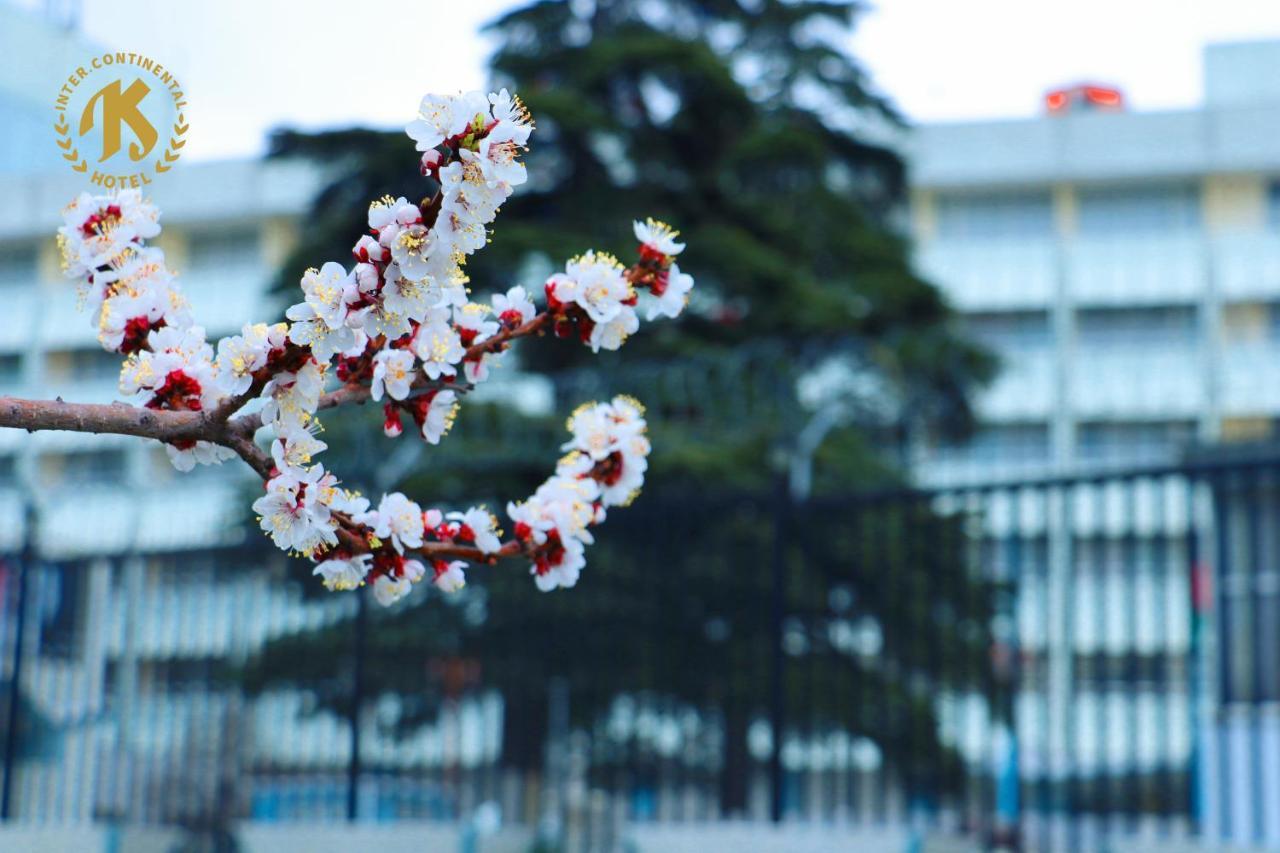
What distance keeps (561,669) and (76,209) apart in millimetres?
3975

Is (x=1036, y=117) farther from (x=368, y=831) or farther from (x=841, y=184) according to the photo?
(x=368, y=831)

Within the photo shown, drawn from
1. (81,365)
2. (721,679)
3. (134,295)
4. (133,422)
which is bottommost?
(721,679)

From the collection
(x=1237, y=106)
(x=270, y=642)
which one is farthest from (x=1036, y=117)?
(x=270, y=642)

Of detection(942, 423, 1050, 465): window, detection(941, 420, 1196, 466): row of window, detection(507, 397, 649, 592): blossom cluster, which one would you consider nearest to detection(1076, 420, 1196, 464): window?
detection(941, 420, 1196, 466): row of window

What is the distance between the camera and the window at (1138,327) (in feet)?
131

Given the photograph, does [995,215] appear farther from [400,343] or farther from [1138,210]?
[400,343]

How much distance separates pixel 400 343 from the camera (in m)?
2.93

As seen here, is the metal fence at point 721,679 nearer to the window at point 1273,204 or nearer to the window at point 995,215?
the window at point 995,215

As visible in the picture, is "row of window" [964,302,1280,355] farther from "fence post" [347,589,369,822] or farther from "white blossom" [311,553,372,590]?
"white blossom" [311,553,372,590]

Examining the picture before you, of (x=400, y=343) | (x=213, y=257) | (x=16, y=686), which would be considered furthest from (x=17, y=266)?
(x=400, y=343)

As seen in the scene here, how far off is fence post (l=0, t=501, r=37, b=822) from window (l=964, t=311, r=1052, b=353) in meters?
34.3

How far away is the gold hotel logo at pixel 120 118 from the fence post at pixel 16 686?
446 centimetres

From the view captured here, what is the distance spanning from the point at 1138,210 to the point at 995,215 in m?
3.36

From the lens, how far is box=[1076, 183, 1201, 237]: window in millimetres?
40156
